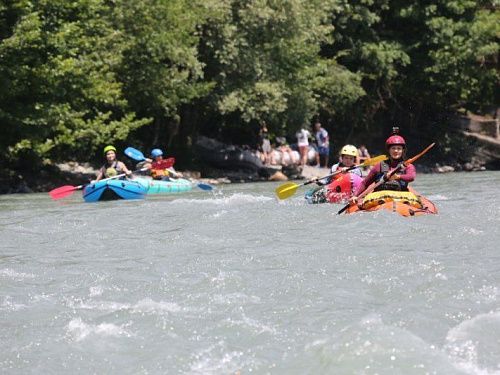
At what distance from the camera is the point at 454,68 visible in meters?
32.2

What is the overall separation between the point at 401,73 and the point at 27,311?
27.1m

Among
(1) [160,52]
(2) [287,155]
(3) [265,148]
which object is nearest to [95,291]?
(1) [160,52]

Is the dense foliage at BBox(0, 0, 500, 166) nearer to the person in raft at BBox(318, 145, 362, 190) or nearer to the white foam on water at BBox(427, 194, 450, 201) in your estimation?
the person in raft at BBox(318, 145, 362, 190)

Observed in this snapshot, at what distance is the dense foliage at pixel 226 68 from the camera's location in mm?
20875

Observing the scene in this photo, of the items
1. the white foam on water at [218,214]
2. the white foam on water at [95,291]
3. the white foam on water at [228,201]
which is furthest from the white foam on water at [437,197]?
the white foam on water at [95,291]

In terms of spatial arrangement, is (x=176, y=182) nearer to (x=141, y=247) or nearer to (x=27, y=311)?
(x=141, y=247)

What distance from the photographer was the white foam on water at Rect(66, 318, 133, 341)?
22.5ft

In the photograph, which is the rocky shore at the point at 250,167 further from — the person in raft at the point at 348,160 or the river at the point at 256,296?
the river at the point at 256,296

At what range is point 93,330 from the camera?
6.95 metres

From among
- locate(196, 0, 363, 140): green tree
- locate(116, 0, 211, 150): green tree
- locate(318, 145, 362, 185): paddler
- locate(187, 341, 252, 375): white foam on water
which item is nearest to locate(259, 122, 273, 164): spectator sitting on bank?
locate(196, 0, 363, 140): green tree

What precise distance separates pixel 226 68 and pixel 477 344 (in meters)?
19.7

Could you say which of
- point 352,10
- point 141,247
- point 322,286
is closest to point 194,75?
point 352,10

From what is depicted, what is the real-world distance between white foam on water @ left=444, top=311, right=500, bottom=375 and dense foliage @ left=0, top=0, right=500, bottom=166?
14488 millimetres

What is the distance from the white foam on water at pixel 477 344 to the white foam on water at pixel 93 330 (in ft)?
6.83
